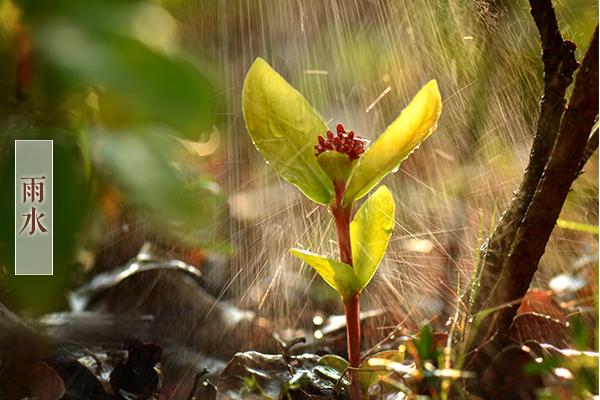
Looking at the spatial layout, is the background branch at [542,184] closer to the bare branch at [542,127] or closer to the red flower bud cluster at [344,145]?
the bare branch at [542,127]

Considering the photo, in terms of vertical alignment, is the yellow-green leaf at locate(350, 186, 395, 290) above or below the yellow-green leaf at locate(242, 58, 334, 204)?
below

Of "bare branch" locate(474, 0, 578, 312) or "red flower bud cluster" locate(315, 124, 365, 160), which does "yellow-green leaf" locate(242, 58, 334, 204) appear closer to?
"red flower bud cluster" locate(315, 124, 365, 160)

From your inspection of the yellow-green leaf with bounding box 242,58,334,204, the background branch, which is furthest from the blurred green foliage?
the background branch

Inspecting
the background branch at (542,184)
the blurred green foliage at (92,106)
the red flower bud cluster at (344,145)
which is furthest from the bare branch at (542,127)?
the blurred green foliage at (92,106)

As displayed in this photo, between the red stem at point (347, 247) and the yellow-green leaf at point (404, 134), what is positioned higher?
the yellow-green leaf at point (404, 134)

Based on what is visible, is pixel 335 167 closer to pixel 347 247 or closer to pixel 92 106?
pixel 347 247

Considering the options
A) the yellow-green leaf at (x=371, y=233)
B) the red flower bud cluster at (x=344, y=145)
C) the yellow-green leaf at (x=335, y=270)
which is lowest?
the yellow-green leaf at (x=335, y=270)

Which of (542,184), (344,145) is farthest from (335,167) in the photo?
(542,184)

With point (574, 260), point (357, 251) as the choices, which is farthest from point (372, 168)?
point (574, 260)

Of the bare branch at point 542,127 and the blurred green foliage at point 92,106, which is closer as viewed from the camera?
the blurred green foliage at point 92,106
